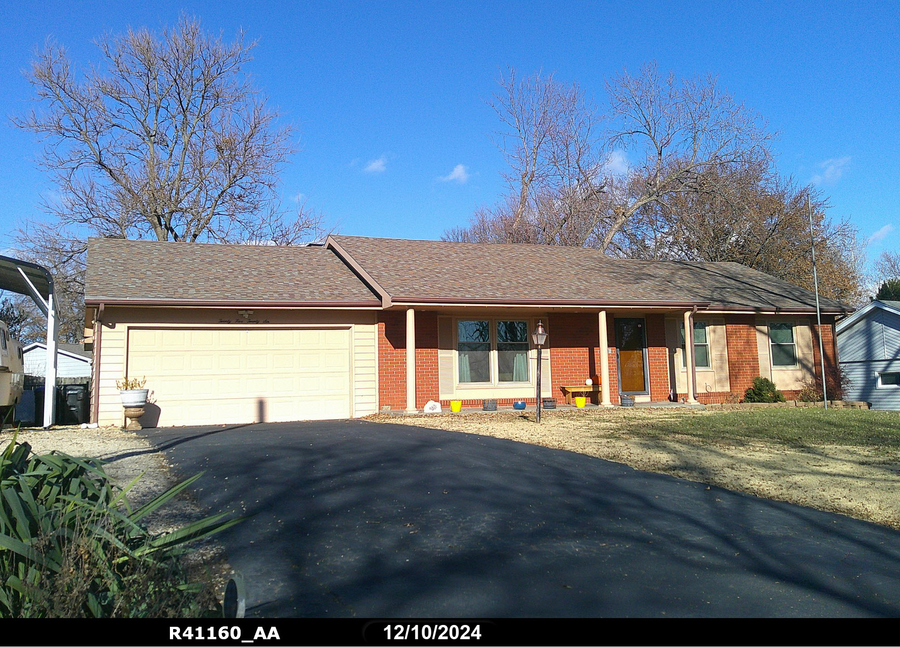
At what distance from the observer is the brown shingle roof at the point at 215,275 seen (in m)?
12.9

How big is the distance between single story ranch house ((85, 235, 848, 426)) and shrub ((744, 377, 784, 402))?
38 cm

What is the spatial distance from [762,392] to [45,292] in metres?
17.7

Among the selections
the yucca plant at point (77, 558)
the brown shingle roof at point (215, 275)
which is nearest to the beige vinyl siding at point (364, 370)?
the brown shingle roof at point (215, 275)

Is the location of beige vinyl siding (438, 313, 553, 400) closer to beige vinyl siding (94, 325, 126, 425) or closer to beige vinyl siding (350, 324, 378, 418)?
beige vinyl siding (350, 324, 378, 418)

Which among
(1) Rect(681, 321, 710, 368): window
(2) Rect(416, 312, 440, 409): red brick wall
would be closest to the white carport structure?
(2) Rect(416, 312, 440, 409): red brick wall

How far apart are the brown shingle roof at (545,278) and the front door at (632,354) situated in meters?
1.03

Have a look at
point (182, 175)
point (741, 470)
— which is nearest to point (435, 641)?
point (741, 470)

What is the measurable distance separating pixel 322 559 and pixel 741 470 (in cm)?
590

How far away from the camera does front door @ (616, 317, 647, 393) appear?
16.8 m

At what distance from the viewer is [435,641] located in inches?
130

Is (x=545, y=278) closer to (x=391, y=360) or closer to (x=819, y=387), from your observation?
(x=391, y=360)

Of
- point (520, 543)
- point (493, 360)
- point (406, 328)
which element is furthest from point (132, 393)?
point (520, 543)

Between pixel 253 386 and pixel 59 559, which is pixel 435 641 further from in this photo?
pixel 253 386

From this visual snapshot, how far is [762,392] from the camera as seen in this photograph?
56.5ft
